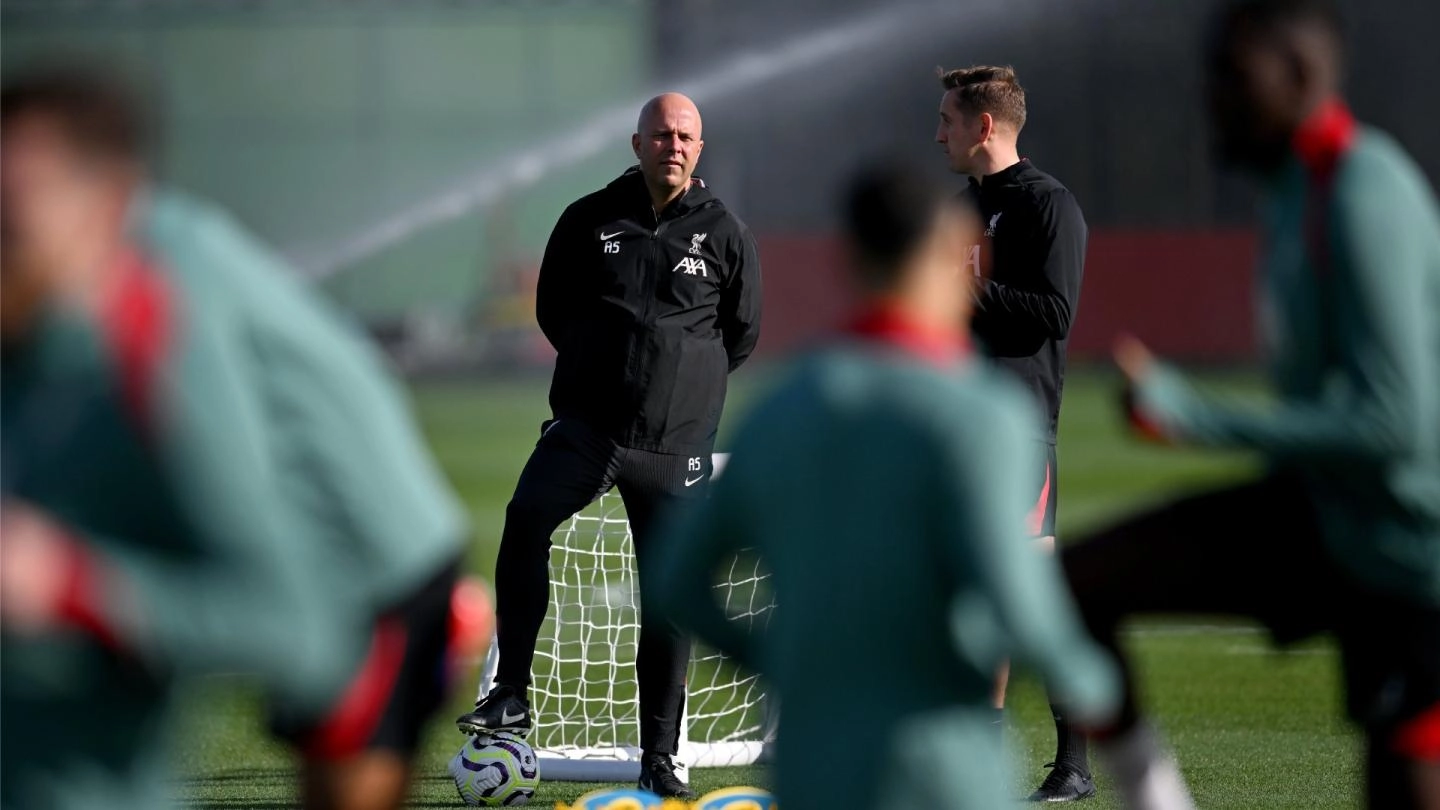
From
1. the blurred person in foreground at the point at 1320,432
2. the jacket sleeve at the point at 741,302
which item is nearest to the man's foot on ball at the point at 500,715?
the jacket sleeve at the point at 741,302

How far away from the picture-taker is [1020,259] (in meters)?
7.05

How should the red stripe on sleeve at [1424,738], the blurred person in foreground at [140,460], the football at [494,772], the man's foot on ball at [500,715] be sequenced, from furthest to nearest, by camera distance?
the man's foot on ball at [500,715] → the football at [494,772] → the red stripe on sleeve at [1424,738] → the blurred person in foreground at [140,460]

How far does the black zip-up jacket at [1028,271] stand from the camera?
6953mm

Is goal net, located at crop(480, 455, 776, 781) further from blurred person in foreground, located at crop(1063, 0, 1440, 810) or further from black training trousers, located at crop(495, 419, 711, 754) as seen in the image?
blurred person in foreground, located at crop(1063, 0, 1440, 810)

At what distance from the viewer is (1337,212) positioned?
12.9 feet

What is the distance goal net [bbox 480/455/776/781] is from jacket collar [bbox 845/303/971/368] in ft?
14.4

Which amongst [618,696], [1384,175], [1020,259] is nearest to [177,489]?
[1384,175]

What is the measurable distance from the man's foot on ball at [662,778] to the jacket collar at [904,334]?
13.6 feet

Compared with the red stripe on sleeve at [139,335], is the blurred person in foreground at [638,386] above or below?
below

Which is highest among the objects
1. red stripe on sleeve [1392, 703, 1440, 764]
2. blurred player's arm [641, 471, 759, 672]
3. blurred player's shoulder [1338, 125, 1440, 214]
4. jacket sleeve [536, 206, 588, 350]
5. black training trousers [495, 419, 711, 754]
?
blurred player's shoulder [1338, 125, 1440, 214]

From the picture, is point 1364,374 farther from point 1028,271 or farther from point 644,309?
point 644,309

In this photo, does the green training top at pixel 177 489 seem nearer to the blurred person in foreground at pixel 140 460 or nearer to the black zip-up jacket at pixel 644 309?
the blurred person in foreground at pixel 140 460

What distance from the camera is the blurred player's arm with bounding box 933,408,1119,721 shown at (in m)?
3.16

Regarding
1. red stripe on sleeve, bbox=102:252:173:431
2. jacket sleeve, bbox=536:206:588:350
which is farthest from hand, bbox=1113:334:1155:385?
jacket sleeve, bbox=536:206:588:350
